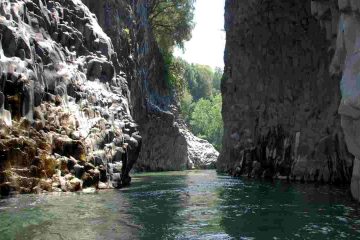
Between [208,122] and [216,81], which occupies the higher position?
[216,81]

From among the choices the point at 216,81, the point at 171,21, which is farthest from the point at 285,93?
the point at 216,81

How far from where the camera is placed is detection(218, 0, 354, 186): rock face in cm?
2669

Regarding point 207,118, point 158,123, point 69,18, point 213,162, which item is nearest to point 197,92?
point 207,118

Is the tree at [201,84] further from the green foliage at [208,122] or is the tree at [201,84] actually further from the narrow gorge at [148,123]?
the narrow gorge at [148,123]

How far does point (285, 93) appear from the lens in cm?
3312

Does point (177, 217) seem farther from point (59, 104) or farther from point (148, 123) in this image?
point (148, 123)

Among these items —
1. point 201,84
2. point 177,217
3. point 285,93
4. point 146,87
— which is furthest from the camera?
point 201,84

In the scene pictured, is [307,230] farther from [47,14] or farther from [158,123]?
[158,123]

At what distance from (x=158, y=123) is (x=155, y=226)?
136 ft

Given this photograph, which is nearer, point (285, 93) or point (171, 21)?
point (285, 93)

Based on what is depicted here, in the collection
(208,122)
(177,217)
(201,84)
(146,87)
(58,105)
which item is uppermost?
(201,84)

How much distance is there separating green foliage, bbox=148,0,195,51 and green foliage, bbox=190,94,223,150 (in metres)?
30.1

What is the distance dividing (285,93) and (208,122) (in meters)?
57.6

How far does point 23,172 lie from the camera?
56.9 ft
